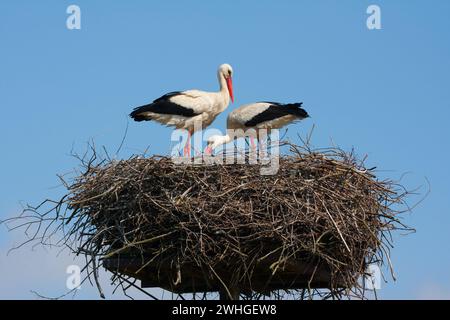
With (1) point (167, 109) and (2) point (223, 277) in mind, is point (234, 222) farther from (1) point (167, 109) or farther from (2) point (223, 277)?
(1) point (167, 109)

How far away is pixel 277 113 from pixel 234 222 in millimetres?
3723

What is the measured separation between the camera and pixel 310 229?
311 inches

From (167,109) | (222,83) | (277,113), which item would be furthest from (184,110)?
(277,113)

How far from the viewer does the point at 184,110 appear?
11.0 meters

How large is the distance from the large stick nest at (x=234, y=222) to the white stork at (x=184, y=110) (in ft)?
7.74

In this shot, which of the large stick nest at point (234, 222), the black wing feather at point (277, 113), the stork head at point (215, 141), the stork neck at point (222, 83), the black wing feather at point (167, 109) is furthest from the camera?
the stork neck at point (222, 83)

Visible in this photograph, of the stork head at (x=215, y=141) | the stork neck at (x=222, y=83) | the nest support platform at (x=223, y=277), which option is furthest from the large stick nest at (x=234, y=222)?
the stork neck at (x=222, y=83)

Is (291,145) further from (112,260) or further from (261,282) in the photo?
(112,260)

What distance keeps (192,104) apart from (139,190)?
3.04 metres

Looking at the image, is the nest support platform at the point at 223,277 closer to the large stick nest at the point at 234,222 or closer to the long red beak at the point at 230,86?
the large stick nest at the point at 234,222

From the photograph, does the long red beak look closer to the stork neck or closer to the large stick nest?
the stork neck

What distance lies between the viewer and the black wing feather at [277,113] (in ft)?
37.0

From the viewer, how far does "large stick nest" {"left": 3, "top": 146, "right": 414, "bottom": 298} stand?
7.83 m
